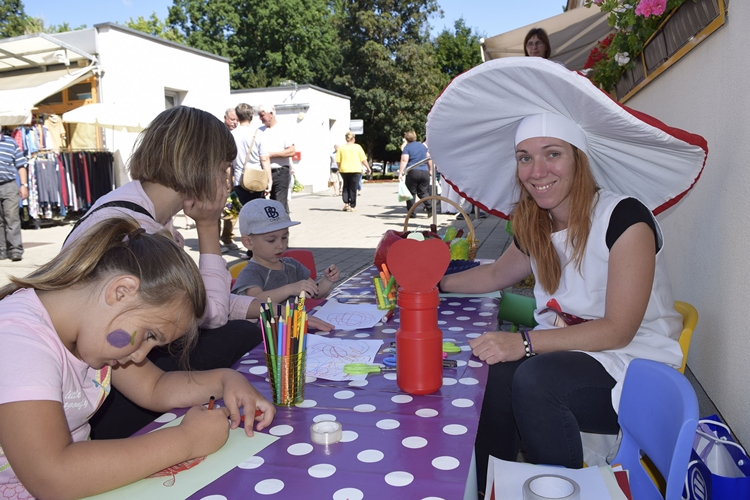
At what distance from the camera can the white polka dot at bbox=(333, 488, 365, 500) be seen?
3.43 ft

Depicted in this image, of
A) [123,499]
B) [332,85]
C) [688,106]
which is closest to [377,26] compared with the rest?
[332,85]

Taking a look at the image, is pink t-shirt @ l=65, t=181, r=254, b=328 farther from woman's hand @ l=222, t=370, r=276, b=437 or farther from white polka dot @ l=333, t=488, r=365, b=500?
white polka dot @ l=333, t=488, r=365, b=500

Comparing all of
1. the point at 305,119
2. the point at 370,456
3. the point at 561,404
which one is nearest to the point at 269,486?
the point at 370,456

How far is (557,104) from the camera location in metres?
1.99

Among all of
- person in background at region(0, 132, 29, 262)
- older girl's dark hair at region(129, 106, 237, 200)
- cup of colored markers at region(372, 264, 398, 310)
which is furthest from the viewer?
person in background at region(0, 132, 29, 262)

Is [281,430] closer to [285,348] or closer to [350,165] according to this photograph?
[285,348]

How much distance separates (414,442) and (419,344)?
28 centimetres

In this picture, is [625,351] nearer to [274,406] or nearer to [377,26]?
[274,406]

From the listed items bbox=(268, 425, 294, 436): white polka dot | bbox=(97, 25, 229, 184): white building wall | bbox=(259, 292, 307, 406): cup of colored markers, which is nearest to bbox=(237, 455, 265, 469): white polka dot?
bbox=(268, 425, 294, 436): white polka dot

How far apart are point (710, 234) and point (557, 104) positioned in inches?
38.4

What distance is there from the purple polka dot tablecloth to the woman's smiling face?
27.5 inches

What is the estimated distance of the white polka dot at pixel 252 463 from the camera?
3.84ft

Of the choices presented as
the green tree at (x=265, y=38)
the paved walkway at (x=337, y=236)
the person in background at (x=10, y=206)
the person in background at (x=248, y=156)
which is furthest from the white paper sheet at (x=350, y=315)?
the green tree at (x=265, y=38)

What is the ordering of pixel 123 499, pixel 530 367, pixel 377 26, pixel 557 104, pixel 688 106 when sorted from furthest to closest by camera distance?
pixel 377 26 < pixel 688 106 < pixel 557 104 < pixel 530 367 < pixel 123 499
